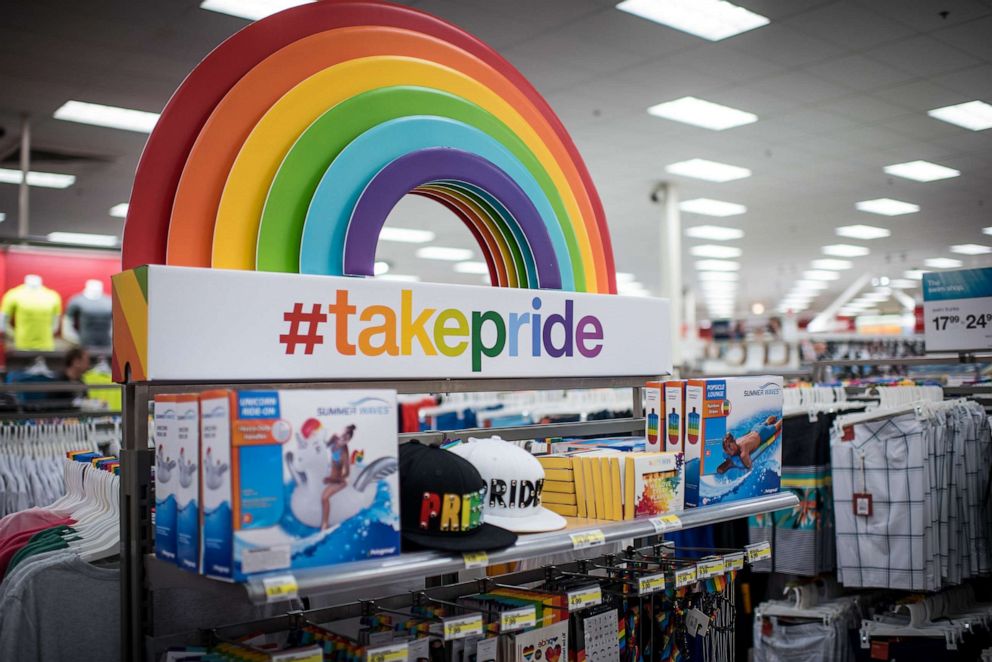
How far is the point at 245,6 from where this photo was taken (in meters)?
5.91

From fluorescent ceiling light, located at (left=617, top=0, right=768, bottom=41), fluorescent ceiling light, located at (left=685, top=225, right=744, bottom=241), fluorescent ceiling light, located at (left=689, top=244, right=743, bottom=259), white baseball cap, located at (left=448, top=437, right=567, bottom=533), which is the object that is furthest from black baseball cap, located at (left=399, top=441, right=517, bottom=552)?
fluorescent ceiling light, located at (left=689, top=244, right=743, bottom=259)

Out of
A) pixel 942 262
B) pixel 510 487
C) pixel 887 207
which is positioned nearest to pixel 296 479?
pixel 510 487

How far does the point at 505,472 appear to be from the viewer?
6.59ft

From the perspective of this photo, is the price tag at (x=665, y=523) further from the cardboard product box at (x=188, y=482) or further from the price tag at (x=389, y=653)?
the cardboard product box at (x=188, y=482)

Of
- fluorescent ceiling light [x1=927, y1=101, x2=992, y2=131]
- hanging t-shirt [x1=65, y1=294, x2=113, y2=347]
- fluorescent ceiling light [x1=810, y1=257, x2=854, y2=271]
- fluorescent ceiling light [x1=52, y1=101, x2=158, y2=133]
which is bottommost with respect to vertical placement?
hanging t-shirt [x1=65, y1=294, x2=113, y2=347]

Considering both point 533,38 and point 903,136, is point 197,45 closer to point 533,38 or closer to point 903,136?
point 533,38

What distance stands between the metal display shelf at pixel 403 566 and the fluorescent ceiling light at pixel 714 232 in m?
12.7

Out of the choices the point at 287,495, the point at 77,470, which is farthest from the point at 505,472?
the point at 77,470

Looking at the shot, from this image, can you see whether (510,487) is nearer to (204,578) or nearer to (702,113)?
(204,578)

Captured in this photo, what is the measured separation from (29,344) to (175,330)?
27.5 feet

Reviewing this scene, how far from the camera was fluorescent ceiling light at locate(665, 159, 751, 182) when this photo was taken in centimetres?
1032

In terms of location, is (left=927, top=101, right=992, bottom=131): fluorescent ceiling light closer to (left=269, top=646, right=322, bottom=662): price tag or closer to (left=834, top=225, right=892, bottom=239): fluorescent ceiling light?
(left=834, top=225, right=892, bottom=239): fluorescent ceiling light

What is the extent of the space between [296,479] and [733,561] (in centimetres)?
151

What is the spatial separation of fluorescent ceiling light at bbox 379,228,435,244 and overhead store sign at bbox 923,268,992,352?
9805 mm
